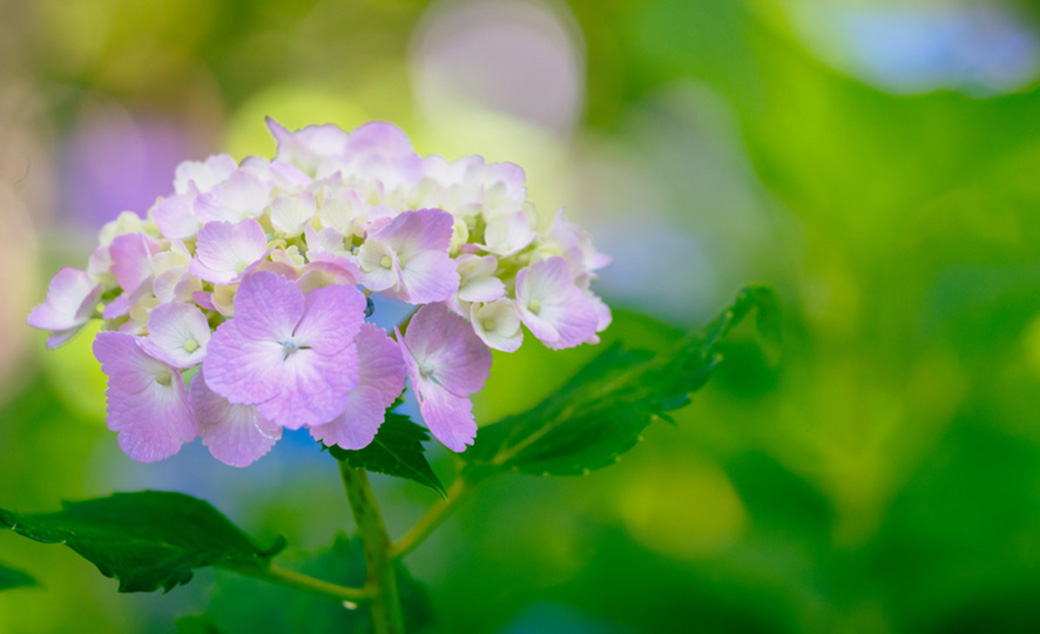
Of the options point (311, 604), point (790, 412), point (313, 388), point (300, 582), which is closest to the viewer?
point (313, 388)

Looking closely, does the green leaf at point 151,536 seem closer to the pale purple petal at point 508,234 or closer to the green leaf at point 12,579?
the green leaf at point 12,579

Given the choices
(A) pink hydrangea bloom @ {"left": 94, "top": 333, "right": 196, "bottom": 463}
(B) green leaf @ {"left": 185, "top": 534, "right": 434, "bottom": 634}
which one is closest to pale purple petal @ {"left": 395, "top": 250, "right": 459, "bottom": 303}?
(A) pink hydrangea bloom @ {"left": 94, "top": 333, "right": 196, "bottom": 463}

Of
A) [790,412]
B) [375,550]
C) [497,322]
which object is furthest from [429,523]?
[790,412]

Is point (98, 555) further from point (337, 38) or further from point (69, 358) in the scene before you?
point (337, 38)

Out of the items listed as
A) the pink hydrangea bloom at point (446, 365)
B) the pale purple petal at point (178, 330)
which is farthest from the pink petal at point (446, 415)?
the pale purple petal at point (178, 330)

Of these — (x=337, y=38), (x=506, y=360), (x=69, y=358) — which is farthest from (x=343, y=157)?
(x=337, y=38)

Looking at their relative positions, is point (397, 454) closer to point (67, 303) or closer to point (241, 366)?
point (241, 366)
